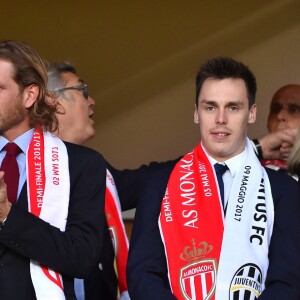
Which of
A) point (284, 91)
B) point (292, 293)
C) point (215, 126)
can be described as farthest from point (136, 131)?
point (292, 293)

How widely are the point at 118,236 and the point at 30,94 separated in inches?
38.3

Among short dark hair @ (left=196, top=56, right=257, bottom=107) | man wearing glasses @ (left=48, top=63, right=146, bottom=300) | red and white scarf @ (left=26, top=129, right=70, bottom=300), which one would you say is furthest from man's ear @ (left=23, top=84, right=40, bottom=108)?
man wearing glasses @ (left=48, top=63, right=146, bottom=300)

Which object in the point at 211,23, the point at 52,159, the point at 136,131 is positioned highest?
the point at 211,23

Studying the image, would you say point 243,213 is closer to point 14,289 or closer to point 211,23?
point 14,289

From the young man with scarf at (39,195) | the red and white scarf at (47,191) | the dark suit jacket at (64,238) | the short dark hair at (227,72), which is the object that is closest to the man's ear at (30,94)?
the young man with scarf at (39,195)

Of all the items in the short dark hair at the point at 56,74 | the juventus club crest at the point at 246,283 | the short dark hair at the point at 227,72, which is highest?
the short dark hair at the point at 56,74

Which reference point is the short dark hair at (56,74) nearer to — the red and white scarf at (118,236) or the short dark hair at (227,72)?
the red and white scarf at (118,236)

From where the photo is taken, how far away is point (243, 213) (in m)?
3.50

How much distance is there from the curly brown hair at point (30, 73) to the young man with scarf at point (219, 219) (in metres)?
0.51

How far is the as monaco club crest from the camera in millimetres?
3348

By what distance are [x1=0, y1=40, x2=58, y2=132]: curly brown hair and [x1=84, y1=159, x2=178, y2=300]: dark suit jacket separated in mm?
583

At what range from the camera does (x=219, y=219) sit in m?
3.49

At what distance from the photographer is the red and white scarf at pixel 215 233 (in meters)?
3.35

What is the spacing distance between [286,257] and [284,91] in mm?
2046
